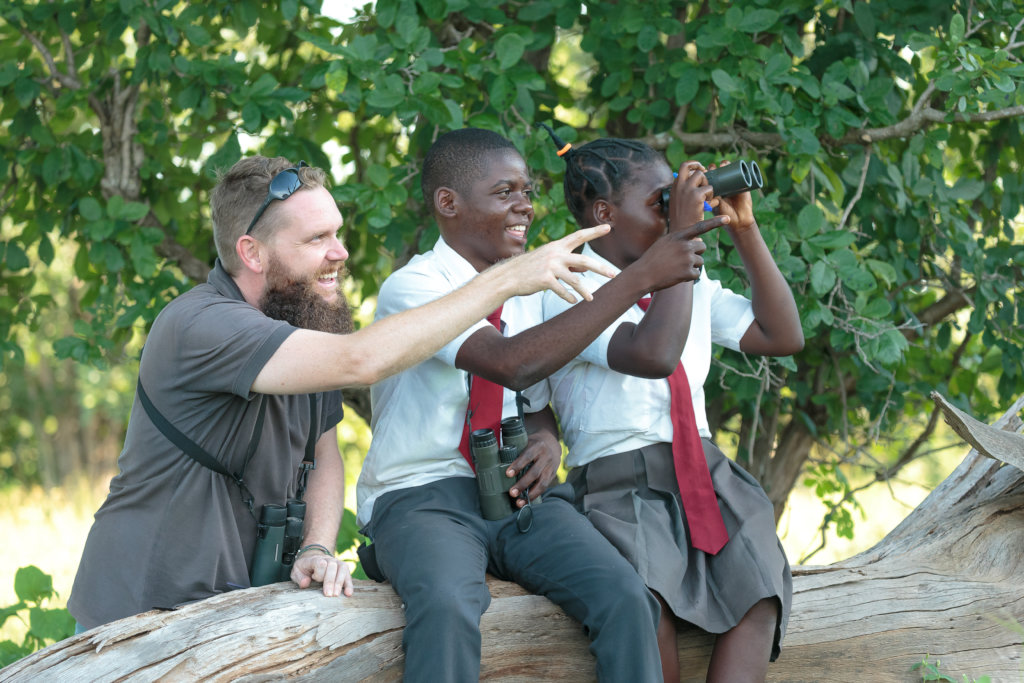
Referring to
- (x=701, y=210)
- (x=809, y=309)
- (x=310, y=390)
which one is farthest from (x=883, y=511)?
(x=310, y=390)

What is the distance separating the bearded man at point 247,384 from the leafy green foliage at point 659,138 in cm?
83

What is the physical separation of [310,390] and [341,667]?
0.68 metres

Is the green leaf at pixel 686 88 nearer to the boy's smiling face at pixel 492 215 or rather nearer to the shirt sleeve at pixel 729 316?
the shirt sleeve at pixel 729 316

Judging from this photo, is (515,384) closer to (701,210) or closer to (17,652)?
(701,210)

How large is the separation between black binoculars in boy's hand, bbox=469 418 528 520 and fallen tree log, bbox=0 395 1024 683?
21cm

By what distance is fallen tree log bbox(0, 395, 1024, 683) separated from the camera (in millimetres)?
2312

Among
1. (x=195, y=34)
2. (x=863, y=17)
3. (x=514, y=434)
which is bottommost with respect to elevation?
(x=514, y=434)

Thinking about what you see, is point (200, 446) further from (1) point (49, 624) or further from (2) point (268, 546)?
(1) point (49, 624)

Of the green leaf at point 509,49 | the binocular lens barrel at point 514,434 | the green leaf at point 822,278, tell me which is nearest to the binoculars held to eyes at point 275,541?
the binocular lens barrel at point 514,434

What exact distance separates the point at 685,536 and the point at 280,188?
4.79ft

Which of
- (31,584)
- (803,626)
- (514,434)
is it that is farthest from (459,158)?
(31,584)

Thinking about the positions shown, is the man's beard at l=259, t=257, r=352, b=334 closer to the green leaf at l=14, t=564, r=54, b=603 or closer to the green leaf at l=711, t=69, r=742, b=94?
the green leaf at l=14, t=564, r=54, b=603

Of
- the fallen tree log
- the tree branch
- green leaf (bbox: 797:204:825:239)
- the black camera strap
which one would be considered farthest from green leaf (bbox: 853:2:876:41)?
the black camera strap

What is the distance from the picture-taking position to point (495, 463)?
2.65 meters
